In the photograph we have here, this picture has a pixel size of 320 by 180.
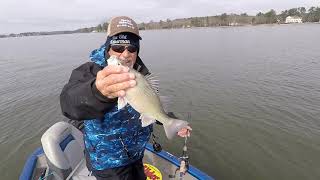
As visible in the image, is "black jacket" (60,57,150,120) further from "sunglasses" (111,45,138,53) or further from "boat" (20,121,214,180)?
"boat" (20,121,214,180)

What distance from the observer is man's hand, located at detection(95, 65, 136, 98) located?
86.9 inches

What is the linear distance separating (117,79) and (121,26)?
1419 millimetres

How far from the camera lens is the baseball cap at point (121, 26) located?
3436 mm

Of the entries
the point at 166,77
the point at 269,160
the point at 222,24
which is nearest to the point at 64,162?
the point at 269,160

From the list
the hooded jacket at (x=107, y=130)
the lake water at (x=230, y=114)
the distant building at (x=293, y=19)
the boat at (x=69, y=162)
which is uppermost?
the distant building at (x=293, y=19)

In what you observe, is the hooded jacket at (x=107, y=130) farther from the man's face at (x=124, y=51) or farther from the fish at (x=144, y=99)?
the fish at (x=144, y=99)

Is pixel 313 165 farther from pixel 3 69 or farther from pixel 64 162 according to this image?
pixel 3 69

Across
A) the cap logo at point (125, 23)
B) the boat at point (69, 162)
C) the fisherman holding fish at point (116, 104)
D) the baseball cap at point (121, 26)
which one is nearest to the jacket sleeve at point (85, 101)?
the fisherman holding fish at point (116, 104)

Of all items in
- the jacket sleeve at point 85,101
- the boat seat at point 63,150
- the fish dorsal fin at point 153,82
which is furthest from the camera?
the boat seat at point 63,150

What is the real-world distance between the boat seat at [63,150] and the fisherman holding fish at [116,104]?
6.80ft

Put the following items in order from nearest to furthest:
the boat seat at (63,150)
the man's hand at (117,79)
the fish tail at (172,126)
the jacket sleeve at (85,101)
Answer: the man's hand at (117,79), the jacket sleeve at (85,101), the fish tail at (172,126), the boat seat at (63,150)

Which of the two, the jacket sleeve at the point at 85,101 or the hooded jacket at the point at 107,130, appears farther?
the hooded jacket at the point at 107,130

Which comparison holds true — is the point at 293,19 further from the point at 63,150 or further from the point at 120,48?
the point at 120,48

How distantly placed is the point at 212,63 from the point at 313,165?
53.3 feet
